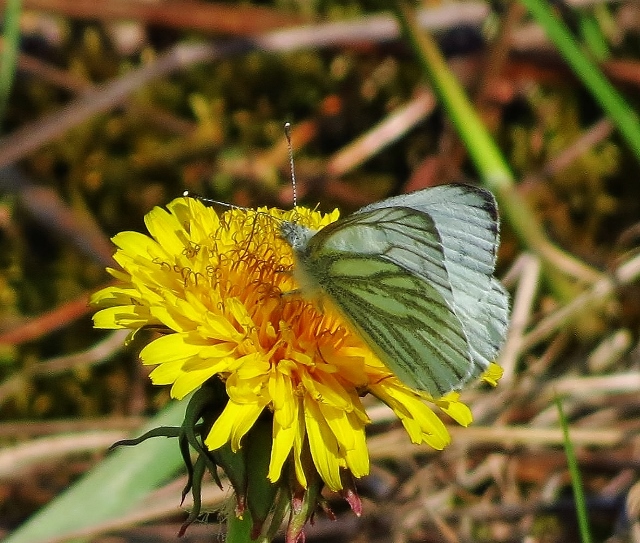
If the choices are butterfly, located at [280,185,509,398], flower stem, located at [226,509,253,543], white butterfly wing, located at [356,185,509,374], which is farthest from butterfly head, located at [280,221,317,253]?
flower stem, located at [226,509,253,543]

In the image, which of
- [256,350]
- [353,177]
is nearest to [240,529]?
[256,350]

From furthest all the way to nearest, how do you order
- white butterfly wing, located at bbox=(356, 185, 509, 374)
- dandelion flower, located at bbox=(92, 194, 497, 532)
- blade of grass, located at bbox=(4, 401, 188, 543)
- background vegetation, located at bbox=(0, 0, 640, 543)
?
background vegetation, located at bbox=(0, 0, 640, 543), blade of grass, located at bbox=(4, 401, 188, 543), white butterfly wing, located at bbox=(356, 185, 509, 374), dandelion flower, located at bbox=(92, 194, 497, 532)

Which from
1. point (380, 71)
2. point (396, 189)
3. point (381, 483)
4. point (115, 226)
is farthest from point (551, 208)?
point (115, 226)

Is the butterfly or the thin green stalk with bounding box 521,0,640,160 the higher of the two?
the thin green stalk with bounding box 521,0,640,160

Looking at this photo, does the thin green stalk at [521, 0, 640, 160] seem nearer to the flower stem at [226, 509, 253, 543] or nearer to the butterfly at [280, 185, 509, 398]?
the butterfly at [280, 185, 509, 398]

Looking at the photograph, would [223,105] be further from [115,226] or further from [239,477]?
[239,477]

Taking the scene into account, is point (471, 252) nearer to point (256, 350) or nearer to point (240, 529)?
point (256, 350)
